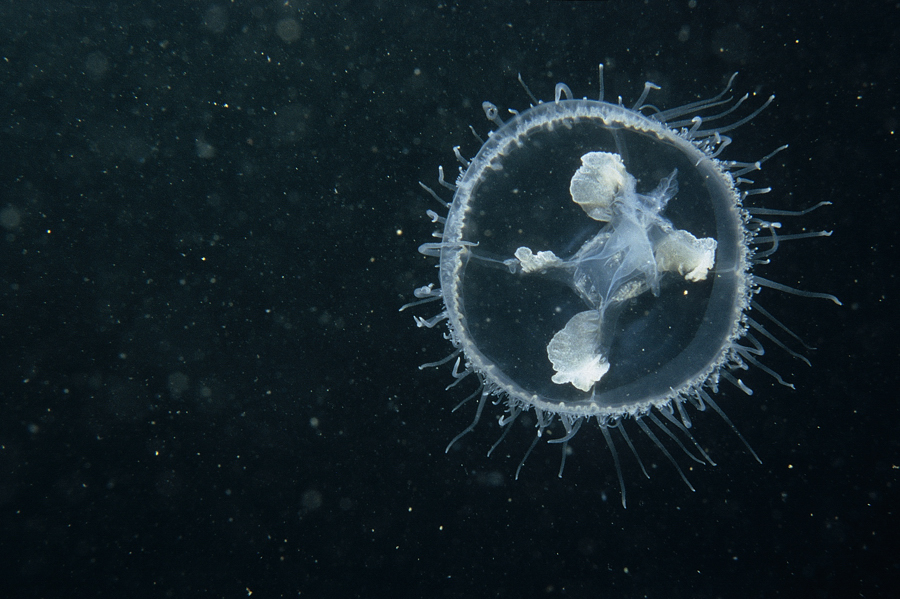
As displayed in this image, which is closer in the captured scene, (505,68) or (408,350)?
(505,68)

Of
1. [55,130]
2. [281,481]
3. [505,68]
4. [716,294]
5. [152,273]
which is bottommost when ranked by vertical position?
[716,294]

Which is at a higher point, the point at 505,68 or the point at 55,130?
the point at 55,130

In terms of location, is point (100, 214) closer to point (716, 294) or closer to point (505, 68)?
point (505, 68)

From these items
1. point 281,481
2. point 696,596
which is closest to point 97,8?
point 281,481

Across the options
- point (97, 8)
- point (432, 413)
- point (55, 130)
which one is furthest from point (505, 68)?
point (55, 130)

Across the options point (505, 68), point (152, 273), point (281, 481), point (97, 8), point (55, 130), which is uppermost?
point (97, 8)

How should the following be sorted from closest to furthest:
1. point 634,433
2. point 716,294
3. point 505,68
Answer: point 716,294 → point 505,68 → point 634,433

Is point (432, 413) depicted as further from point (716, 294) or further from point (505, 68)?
point (505, 68)

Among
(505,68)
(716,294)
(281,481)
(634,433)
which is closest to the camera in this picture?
(716,294)

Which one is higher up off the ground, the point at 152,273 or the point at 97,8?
the point at 97,8
